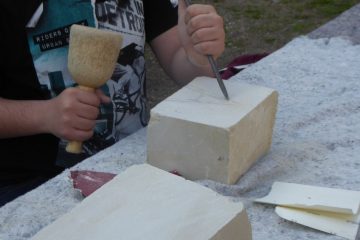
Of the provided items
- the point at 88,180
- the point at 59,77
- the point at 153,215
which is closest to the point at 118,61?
the point at 59,77

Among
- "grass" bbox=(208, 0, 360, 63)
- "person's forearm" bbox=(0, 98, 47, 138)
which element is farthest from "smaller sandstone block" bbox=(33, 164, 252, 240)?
"grass" bbox=(208, 0, 360, 63)

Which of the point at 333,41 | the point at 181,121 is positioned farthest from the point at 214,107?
the point at 333,41

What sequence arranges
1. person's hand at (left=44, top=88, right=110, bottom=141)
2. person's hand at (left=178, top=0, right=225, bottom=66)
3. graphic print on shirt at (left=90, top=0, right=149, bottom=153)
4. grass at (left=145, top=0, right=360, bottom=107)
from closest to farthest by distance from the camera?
person's hand at (left=44, top=88, right=110, bottom=141) → person's hand at (left=178, top=0, right=225, bottom=66) → graphic print on shirt at (left=90, top=0, right=149, bottom=153) → grass at (left=145, top=0, right=360, bottom=107)

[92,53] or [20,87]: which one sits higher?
[92,53]

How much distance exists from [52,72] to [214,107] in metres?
0.40

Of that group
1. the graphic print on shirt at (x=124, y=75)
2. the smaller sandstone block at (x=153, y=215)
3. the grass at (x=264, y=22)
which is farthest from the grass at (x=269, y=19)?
the smaller sandstone block at (x=153, y=215)

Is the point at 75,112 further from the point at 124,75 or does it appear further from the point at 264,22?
the point at 264,22

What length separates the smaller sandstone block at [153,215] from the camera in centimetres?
83

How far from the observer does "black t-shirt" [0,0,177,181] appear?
1340 mm

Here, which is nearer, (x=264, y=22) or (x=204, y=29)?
(x=204, y=29)

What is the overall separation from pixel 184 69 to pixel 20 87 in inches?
14.3

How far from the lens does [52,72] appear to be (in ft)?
4.52

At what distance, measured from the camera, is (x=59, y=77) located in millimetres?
1384

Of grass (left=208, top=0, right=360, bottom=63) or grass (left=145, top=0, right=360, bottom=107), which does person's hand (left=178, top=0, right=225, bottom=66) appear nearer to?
grass (left=145, top=0, right=360, bottom=107)
